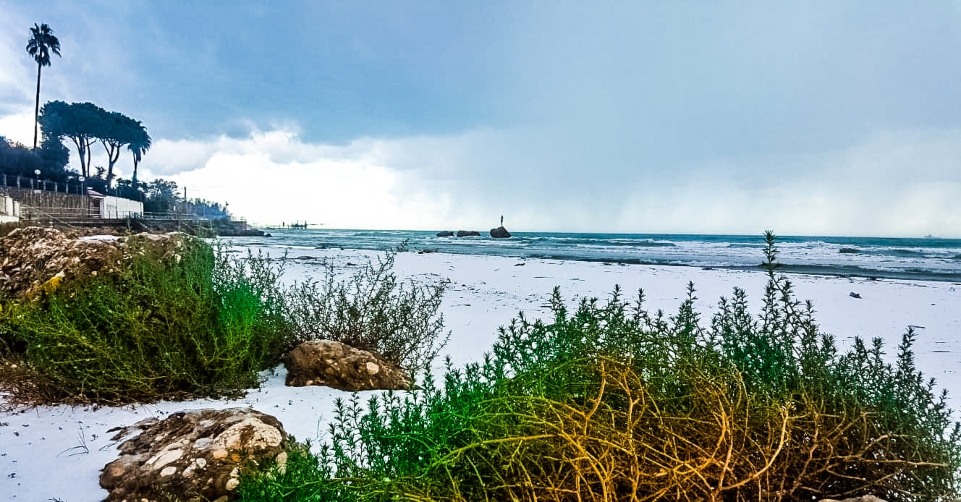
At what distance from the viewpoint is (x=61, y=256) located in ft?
15.9

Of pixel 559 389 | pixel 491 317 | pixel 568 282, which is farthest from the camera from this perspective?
pixel 568 282

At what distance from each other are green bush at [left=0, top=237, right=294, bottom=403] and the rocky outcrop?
7.4 inches

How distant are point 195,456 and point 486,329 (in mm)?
5023

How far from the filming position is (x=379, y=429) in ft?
6.03

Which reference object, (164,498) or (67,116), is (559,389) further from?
(67,116)

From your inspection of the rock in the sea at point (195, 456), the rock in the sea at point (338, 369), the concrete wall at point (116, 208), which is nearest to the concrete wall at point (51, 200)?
the concrete wall at point (116, 208)

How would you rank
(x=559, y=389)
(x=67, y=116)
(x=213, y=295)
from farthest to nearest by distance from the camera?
(x=67, y=116)
(x=213, y=295)
(x=559, y=389)

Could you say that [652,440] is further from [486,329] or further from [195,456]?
[486,329]

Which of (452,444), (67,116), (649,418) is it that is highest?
(67,116)

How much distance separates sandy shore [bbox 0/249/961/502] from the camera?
279cm

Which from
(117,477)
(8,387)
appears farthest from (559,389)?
(8,387)

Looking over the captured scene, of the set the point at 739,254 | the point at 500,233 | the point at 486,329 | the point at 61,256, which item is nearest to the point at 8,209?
the point at 61,256

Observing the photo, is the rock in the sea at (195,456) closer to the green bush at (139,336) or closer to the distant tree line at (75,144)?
the green bush at (139,336)

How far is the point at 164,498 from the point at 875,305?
12.7 meters
